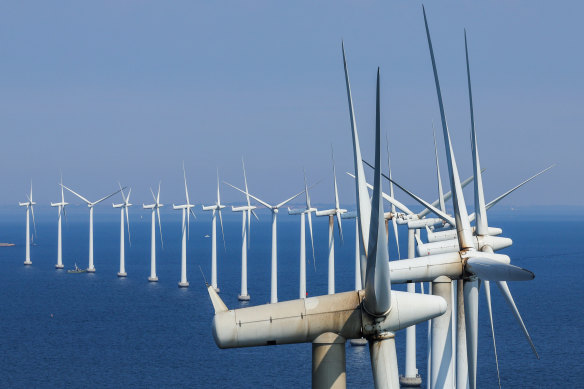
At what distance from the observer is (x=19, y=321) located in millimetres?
167000

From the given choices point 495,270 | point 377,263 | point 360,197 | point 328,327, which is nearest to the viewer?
point 377,263

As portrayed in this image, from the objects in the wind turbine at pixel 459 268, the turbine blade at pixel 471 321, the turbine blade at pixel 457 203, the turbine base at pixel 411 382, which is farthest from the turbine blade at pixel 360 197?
the turbine base at pixel 411 382

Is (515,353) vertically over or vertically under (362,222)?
under

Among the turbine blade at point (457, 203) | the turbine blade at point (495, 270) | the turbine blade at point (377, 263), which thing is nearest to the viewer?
the turbine blade at point (377, 263)

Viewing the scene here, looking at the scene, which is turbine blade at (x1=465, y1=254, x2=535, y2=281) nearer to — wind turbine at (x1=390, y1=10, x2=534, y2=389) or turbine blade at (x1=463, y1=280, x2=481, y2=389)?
wind turbine at (x1=390, y1=10, x2=534, y2=389)

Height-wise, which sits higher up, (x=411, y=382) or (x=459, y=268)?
(x=459, y=268)

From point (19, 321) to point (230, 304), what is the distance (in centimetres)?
4141

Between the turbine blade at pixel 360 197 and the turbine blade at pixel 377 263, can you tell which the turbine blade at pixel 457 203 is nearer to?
the turbine blade at pixel 360 197

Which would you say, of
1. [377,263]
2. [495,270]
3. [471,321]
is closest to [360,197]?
[377,263]

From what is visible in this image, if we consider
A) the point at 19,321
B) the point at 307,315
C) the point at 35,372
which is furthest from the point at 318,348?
the point at 19,321

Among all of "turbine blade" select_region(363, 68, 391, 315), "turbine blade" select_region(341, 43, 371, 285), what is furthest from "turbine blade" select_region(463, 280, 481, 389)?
"turbine blade" select_region(363, 68, 391, 315)

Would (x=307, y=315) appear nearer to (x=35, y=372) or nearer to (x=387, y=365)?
(x=387, y=365)

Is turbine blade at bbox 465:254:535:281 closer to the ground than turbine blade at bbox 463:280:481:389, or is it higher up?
higher up

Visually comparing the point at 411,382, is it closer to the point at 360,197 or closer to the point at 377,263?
the point at 360,197
